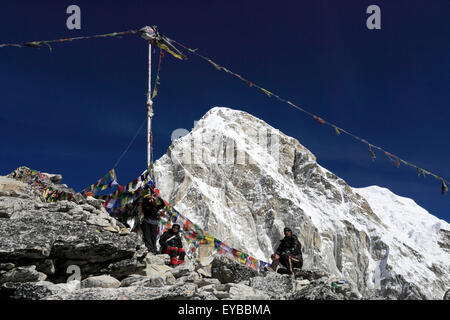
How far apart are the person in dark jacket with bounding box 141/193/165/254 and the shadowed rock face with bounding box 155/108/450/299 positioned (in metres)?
117

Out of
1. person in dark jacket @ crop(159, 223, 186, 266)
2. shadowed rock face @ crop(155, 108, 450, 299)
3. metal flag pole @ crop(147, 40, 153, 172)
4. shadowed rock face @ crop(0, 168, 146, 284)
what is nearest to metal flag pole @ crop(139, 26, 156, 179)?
metal flag pole @ crop(147, 40, 153, 172)

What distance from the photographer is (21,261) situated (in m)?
6.68

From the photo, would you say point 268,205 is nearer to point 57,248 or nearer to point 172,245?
point 172,245

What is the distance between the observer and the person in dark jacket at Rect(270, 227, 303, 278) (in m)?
9.81

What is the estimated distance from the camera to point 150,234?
1132 centimetres

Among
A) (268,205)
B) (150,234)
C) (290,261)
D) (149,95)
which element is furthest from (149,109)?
(268,205)

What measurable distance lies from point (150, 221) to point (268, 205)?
147 meters

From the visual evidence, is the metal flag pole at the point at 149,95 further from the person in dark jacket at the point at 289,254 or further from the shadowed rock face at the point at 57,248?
the person in dark jacket at the point at 289,254

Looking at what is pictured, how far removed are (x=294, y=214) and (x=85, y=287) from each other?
493ft

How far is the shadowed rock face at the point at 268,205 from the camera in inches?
5556

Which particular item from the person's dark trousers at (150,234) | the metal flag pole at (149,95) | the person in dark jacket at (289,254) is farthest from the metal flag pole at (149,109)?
the person in dark jacket at (289,254)

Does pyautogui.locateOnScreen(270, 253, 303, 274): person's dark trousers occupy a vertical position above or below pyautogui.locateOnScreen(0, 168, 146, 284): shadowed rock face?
below

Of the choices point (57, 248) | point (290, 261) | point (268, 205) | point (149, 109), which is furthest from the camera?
point (268, 205)

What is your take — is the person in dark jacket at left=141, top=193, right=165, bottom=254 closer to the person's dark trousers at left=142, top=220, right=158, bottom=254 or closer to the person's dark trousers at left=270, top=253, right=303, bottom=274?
the person's dark trousers at left=142, top=220, right=158, bottom=254
